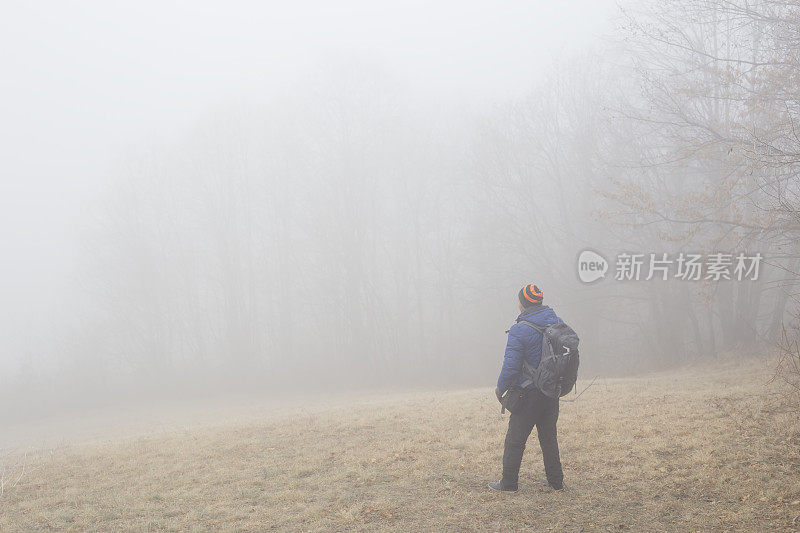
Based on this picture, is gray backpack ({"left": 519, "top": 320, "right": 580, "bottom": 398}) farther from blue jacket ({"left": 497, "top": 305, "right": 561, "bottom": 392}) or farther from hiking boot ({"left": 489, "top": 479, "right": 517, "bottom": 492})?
hiking boot ({"left": 489, "top": 479, "right": 517, "bottom": 492})

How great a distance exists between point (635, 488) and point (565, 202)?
2507 cm

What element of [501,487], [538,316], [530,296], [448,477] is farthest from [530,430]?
[448,477]

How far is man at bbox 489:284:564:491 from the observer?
566 cm

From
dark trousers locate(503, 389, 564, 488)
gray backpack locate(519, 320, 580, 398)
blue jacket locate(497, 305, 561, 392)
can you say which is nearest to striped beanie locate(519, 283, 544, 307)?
blue jacket locate(497, 305, 561, 392)

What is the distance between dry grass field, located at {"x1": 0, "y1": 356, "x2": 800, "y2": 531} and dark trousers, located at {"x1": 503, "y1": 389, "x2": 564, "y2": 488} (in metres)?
0.20

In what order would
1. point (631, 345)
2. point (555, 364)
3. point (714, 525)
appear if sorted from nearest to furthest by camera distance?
point (714, 525) → point (555, 364) → point (631, 345)

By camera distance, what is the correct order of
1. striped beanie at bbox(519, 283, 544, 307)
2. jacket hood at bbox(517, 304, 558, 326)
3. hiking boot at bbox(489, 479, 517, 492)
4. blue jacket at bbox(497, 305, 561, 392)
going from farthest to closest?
hiking boot at bbox(489, 479, 517, 492) → striped beanie at bbox(519, 283, 544, 307) → jacket hood at bbox(517, 304, 558, 326) → blue jacket at bbox(497, 305, 561, 392)

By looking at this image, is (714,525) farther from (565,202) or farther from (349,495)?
(565,202)

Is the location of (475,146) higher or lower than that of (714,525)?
higher

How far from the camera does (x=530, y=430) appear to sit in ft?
19.1

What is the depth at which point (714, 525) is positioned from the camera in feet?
16.2

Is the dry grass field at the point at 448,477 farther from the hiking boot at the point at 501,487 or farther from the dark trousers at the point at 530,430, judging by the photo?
the dark trousers at the point at 530,430

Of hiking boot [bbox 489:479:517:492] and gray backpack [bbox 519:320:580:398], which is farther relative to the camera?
hiking boot [bbox 489:479:517:492]

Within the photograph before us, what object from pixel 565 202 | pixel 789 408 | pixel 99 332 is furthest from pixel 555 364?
pixel 99 332
